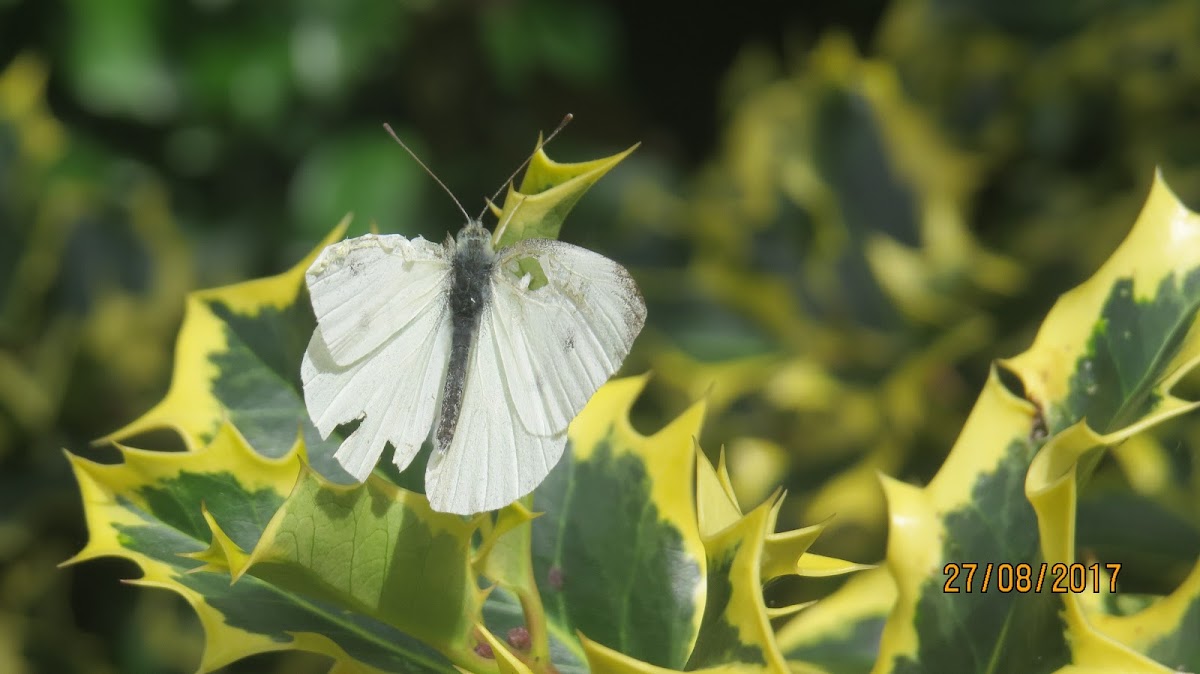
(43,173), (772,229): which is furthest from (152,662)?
(772,229)

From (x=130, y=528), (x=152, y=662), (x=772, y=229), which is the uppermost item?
(x=130, y=528)

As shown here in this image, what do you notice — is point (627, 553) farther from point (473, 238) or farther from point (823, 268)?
point (823, 268)

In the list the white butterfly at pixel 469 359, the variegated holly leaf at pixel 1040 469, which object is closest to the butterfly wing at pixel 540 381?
the white butterfly at pixel 469 359

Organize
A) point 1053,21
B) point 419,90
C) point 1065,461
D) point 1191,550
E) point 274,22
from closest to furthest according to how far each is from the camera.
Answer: point 1065,461, point 1191,550, point 1053,21, point 274,22, point 419,90

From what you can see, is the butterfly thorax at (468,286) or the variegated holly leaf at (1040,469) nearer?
the variegated holly leaf at (1040,469)

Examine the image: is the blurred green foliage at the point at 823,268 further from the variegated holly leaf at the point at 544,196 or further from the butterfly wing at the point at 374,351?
the variegated holly leaf at the point at 544,196

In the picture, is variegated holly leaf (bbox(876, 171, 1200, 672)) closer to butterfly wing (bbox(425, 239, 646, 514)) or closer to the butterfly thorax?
A: butterfly wing (bbox(425, 239, 646, 514))

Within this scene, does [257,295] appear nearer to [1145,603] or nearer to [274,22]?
[1145,603]
